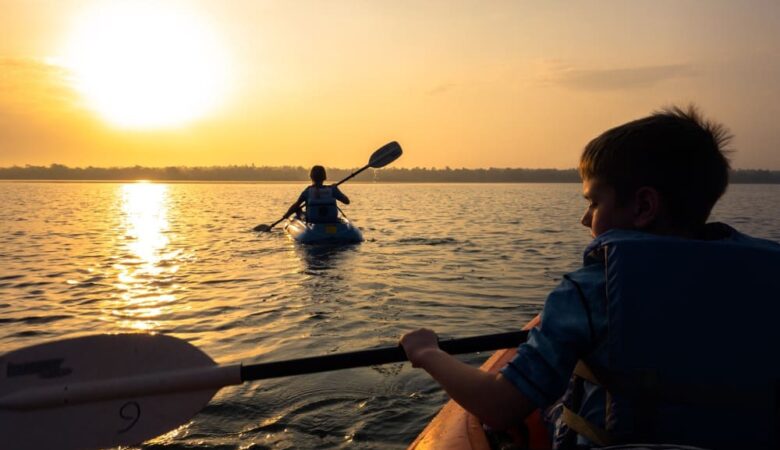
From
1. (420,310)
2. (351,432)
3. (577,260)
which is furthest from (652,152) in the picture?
(577,260)

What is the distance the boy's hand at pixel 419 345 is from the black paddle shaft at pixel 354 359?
0.45 metres

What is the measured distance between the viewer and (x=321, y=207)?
13.8m

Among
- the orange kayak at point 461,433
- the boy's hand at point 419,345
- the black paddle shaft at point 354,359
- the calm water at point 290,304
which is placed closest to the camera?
the boy's hand at point 419,345

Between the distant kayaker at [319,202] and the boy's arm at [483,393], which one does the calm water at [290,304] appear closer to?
the distant kayaker at [319,202]

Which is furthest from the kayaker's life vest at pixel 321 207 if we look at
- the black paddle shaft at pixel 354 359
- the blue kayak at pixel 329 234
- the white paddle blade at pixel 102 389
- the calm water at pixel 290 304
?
the black paddle shaft at pixel 354 359

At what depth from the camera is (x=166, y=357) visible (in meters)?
3.26

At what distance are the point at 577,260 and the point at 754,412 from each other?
11.5 metres

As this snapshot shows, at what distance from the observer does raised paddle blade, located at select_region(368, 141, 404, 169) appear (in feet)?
49.1

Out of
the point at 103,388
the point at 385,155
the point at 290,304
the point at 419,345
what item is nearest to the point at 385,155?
the point at 385,155

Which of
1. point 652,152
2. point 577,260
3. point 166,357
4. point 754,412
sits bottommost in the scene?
point 577,260

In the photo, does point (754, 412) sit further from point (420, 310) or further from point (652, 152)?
point (420, 310)

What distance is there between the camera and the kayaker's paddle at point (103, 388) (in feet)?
10.00

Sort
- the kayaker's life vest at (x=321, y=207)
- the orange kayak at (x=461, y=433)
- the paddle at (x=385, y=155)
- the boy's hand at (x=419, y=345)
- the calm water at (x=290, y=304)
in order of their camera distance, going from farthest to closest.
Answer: the paddle at (x=385, y=155) → the kayaker's life vest at (x=321, y=207) → the calm water at (x=290, y=304) → the orange kayak at (x=461, y=433) → the boy's hand at (x=419, y=345)

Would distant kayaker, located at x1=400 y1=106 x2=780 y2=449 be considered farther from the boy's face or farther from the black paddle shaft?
the black paddle shaft
